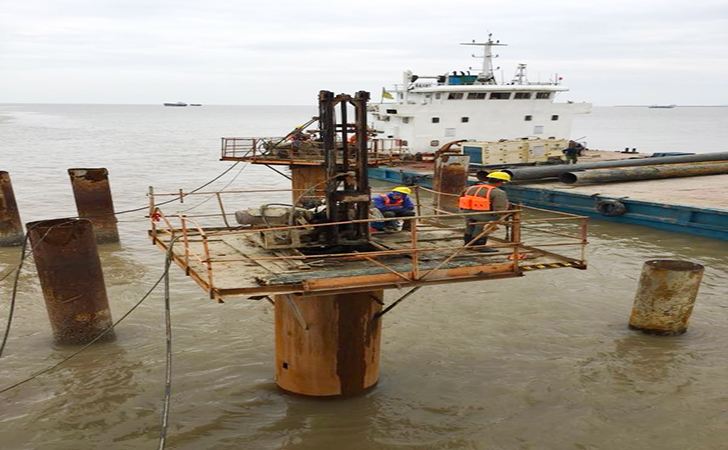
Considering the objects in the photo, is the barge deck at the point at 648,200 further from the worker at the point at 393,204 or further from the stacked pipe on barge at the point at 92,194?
the stacked pipe on barge at the point at 92,194

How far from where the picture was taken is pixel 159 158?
5797 cm

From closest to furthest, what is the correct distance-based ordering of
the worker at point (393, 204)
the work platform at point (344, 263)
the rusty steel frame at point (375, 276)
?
the rusty steel frame at point (375, 276) → the work platform at point (344, 263) → the worker at point (393, 204)

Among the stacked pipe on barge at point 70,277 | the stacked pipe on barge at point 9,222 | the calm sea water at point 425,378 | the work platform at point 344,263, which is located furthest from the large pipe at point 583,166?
the stacked pipe on barge at point 70,277

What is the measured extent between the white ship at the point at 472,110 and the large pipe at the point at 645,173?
8089 mm

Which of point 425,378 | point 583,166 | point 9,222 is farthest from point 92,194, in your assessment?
point 583,166

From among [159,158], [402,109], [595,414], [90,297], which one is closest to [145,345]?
[90,297]

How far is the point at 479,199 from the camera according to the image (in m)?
8.45

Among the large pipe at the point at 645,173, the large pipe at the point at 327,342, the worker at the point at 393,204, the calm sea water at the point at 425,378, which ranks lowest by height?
the calm sea water at the point at 425,378

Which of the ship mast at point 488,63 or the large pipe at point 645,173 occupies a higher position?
the ship mast at point 488,63

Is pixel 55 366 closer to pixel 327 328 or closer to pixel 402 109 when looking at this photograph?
pixel 327 328

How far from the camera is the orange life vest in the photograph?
841cm

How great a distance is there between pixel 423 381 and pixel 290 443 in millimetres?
2557

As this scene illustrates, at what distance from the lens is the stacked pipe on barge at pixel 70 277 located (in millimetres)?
10148

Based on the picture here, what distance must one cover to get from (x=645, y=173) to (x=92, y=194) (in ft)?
71.8
